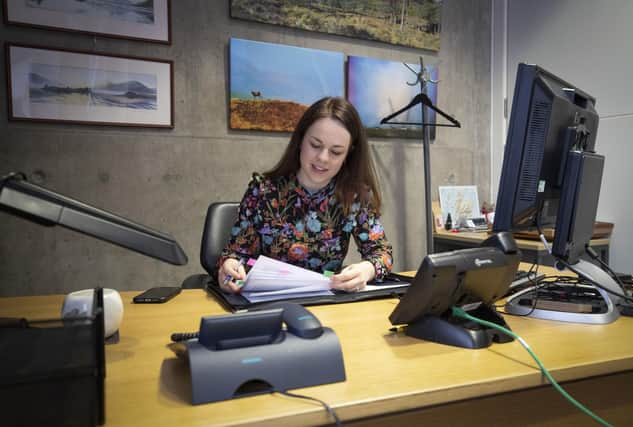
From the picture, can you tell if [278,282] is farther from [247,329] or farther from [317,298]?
[247,329]

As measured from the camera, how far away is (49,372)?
19.7 inches

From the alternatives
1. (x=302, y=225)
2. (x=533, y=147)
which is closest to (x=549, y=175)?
(x=533, y=147)

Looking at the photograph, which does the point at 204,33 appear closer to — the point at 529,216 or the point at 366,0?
the point at 366,0

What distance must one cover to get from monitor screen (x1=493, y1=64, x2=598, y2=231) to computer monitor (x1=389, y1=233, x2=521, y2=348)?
15 centimetres

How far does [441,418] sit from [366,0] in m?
2.91

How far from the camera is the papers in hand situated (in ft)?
3.87

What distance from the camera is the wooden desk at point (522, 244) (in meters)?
2.21

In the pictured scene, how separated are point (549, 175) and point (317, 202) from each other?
2.65 ft

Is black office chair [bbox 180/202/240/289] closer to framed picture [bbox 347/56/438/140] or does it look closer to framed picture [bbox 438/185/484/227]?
framed picture [bbox 347/56/438/140]

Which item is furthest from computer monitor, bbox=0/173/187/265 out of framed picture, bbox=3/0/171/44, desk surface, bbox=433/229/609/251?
framed picture, bbox=3/0/171/44

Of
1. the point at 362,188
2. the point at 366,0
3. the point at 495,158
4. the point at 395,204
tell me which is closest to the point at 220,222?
the point at 362,188

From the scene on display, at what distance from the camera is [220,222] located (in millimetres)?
1807

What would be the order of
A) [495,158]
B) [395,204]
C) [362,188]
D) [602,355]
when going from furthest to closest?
[495,158]
[395,204]
[362,188]
[602,355]

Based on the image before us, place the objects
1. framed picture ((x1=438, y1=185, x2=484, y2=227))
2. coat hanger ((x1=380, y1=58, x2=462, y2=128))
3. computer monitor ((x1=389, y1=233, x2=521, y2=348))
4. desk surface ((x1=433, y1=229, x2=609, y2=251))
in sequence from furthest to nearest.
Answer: framed picture ((x1=438, y1=185, x2=484, y2=227)) → coat hanger ((x1=380, y1=58, x2=462, y2=128)) → desk surface ((x1=433, y1=229, x2=609, y2=251)) → computer monitor ((x1=389, y1=233, x2=521, y2=348))
